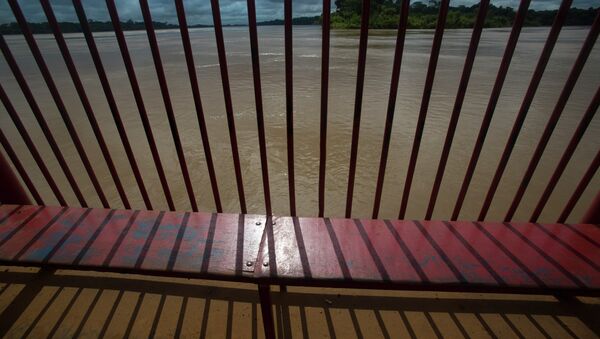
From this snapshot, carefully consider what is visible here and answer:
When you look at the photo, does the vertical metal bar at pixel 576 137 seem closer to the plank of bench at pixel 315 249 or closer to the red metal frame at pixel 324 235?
the red metal frame at pixel 324 235

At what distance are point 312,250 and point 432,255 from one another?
613 millimetres

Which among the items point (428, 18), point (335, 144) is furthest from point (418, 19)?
point (335, 144)

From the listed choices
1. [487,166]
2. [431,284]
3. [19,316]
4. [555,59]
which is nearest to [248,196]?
[19,316]

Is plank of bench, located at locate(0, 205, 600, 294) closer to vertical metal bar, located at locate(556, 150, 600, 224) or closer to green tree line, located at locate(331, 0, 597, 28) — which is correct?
vertical metal bar, located at locate(556, 150, 600, 224)

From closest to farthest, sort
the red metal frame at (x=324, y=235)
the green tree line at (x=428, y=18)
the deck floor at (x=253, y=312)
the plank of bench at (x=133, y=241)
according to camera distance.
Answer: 1. the red metal frame at (x=324, y=235)
2. the plank of bench at (x=133, y=241)
3. the deck floor at (x=253, y=312)
4. the green tree line at (x=428, y=18)

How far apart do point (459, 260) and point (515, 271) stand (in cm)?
24

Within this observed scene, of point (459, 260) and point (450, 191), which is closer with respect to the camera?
point (459, 260)

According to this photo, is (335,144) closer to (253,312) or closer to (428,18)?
(253,312)

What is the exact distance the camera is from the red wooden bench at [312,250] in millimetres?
1374

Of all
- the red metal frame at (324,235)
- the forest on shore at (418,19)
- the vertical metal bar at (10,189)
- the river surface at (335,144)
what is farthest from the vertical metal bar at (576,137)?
the forest on shore at (418,19)

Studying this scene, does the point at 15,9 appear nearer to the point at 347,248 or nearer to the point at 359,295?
the point at 347,248

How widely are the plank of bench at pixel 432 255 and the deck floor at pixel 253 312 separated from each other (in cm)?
50

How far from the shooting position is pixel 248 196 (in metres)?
3.07

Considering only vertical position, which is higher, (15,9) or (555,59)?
(15,9)
